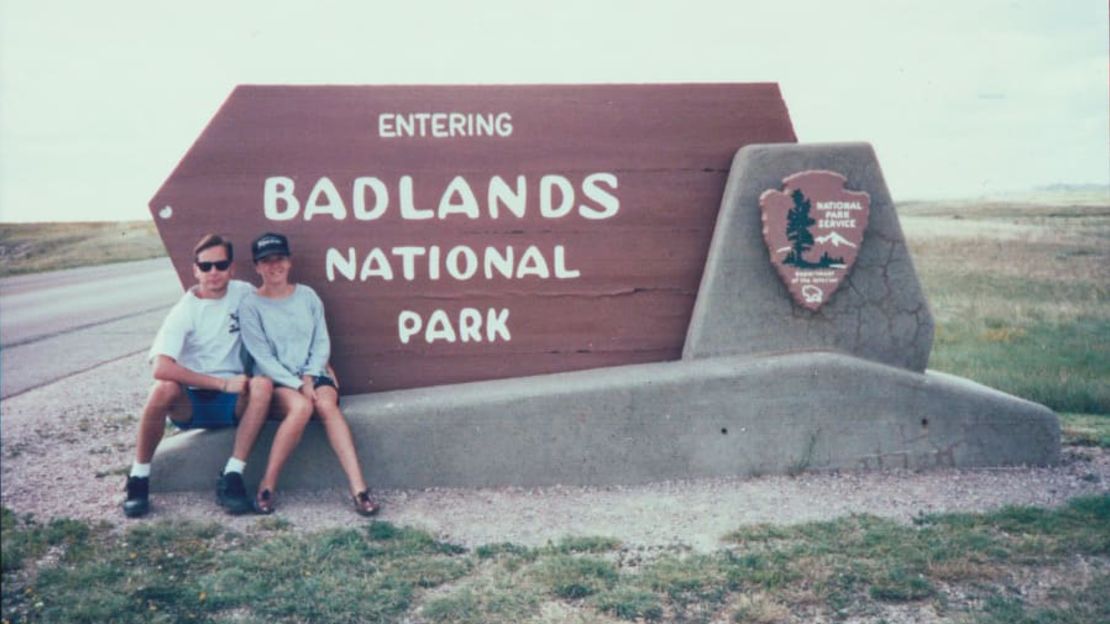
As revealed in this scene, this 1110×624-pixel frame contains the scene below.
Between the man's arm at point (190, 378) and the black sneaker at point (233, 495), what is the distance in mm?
422

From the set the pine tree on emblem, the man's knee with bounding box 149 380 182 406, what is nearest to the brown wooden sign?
the pine tree on emblem

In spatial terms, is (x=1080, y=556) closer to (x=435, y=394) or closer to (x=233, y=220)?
(x=435, y=394)

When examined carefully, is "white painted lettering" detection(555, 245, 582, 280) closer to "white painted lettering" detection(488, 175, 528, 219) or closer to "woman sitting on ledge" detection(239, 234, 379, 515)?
"white painted lettering" detection(488, 175, 528, 219)

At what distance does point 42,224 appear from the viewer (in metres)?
4.39

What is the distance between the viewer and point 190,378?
14.7 ft

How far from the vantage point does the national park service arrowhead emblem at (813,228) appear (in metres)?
5.06

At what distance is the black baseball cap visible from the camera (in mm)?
4648

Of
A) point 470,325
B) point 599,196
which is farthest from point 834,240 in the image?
point 470,325

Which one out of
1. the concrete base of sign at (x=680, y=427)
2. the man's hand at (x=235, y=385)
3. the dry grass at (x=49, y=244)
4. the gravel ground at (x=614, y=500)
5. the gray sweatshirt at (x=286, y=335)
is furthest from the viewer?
the concrete base of sign at (x=680, y=427)

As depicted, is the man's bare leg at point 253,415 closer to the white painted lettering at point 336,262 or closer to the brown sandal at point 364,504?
the brown sandal at point 364,504

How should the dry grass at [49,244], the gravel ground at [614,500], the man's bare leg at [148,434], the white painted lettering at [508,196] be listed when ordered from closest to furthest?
the dry grass at [49,244], the gravel ground at [614,500], the man's bare leg at [148,434], the white painted lettering at [508,196]

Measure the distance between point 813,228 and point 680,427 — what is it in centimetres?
132

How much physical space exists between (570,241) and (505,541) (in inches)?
70.8

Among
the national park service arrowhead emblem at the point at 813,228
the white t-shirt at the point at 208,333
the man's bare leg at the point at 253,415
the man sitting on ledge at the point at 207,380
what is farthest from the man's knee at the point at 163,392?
the national park service arrowhead emblem at the point at 813,228
